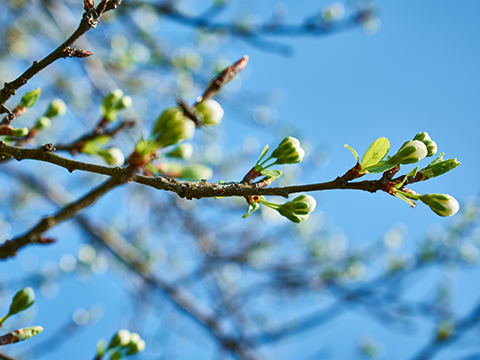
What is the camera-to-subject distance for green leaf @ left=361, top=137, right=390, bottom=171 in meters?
1.02

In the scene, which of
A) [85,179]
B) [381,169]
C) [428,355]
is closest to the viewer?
[381,169]

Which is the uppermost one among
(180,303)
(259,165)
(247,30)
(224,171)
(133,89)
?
(133,89)

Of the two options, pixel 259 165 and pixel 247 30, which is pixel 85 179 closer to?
pixel 247 30

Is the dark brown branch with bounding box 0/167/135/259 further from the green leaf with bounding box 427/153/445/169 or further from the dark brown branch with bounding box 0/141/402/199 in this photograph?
the green leaf with bounding box 427/153/445/169

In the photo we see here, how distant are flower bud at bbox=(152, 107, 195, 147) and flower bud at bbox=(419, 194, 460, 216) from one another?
77 centimetres

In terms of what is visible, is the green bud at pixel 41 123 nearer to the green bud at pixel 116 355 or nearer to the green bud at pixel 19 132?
the green bud at pixel 19 132

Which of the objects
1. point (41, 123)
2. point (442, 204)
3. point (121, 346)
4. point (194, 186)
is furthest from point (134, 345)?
point (442, 204)

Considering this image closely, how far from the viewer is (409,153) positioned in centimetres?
106

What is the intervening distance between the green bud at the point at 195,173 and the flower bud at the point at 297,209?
0.31 meters

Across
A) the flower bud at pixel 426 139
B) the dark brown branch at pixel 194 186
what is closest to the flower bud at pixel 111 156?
the dark brown branch at pixel 194 186

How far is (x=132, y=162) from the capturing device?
3.06ft

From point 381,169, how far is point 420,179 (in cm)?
15

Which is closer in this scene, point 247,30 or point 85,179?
point 247,30

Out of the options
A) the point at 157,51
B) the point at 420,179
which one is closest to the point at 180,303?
the point at 157,51
